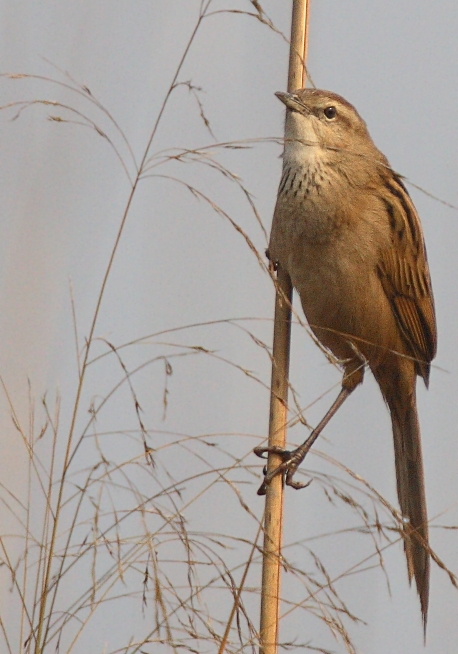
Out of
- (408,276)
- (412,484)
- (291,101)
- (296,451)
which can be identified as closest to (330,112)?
(291,101)

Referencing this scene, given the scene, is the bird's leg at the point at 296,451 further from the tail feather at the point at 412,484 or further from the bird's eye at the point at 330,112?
the bird's eye at the point at 330,112

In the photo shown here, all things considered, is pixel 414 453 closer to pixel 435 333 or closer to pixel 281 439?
pixel 435 333

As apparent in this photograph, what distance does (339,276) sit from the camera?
229cm

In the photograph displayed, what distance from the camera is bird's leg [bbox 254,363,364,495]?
1.67 m

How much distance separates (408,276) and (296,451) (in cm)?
77

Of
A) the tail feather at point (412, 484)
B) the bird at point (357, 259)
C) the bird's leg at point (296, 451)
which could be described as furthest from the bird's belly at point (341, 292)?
the tail feather at point (412, 484)

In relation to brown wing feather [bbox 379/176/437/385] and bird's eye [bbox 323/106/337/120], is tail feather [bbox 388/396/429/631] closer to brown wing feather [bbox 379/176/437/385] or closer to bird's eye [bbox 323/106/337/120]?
brown wing feather [bbox 379/176/437/385]

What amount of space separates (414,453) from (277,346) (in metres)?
0.95

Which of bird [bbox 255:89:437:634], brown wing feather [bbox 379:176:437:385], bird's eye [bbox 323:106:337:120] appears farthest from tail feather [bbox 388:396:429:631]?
bird's eye [bbox 323:106:337:120]

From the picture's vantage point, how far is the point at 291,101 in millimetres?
2121

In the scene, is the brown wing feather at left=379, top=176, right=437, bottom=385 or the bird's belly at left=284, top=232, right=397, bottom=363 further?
the brown wing feather at left=379, top=176, right=437, bottom=385

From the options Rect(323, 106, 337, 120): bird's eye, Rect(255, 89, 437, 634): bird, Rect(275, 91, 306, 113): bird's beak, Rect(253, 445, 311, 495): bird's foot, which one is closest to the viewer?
Rect(253, 445, 311, 495): bird's foot

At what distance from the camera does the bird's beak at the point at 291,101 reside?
208cm

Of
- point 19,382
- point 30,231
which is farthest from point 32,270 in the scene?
point 19,382
